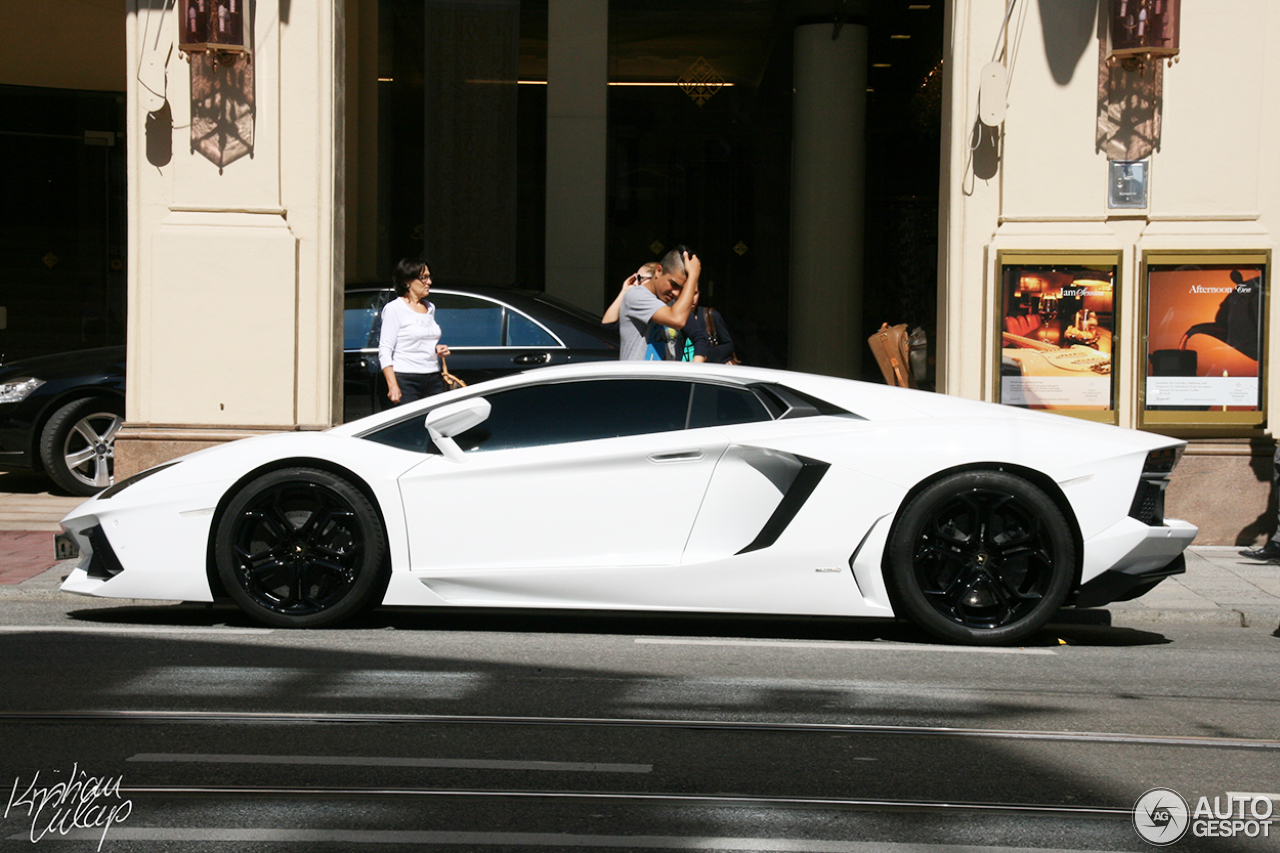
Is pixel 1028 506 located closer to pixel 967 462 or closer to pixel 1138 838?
pixel 967 462

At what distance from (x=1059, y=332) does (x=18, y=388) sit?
773 centimetres

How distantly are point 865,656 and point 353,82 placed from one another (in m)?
12.6

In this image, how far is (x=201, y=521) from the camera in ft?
19.4

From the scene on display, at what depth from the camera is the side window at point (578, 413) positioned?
5902 millimetres

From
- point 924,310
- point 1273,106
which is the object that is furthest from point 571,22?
point 1273,106

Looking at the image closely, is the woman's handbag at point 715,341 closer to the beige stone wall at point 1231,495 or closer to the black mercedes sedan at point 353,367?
the black mercedes sedan at point 353,367

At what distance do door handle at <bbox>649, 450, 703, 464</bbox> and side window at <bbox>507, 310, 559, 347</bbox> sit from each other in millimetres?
4024

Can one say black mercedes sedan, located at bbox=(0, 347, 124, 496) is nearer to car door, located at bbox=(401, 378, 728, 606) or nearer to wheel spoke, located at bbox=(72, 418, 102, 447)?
wheel spoke, located at bbox=(72, 418, 102, 447)

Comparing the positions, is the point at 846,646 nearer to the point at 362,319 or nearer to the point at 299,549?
the point at 299,549

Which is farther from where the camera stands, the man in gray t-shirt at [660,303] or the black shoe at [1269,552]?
the man in gray t-shirt at [660,303]

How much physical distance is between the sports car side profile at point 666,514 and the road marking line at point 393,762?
1759 mm

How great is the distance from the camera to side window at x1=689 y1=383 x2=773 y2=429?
591cm

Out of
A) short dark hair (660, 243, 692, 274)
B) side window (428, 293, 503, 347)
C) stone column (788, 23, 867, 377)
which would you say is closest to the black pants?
side window (428, 293, 503, 347)

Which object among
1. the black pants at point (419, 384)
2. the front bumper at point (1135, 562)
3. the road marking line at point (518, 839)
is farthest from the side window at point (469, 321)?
the road marking line at point (518, 839)
